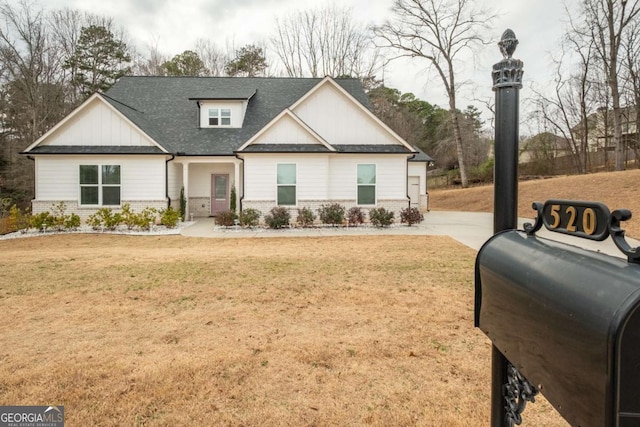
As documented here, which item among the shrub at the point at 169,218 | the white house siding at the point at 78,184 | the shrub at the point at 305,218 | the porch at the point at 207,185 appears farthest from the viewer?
the porch at the point at 207,185

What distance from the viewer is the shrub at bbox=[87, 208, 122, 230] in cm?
1572

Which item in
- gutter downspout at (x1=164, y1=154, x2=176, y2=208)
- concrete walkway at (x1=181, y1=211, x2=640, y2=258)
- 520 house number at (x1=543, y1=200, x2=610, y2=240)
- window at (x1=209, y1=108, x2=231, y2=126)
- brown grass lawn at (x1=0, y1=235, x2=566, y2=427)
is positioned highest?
window at (x1=209, y1=108, x2=231, y2=126)

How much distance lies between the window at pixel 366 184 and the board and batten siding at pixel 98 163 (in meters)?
8.97

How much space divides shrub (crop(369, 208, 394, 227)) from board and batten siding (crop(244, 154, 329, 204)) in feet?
8.98

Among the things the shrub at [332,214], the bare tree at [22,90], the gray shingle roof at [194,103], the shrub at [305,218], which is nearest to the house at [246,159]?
the gray shingle roof at [194,103]

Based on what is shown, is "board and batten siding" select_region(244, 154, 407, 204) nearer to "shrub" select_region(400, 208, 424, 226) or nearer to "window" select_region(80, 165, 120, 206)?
"shrub" select_region(400, 208, 424, 226)

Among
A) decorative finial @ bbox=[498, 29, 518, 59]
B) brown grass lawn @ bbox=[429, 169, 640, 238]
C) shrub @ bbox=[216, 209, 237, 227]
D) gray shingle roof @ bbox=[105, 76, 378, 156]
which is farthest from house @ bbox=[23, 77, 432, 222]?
decorative finial @ bbox=[498, 29, 518, 59]

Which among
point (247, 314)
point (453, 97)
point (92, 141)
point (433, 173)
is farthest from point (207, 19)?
point (247, 314)

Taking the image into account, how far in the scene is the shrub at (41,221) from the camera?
49.8 feet

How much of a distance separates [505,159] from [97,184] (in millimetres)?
18869

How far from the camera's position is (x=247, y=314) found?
5516 millimetres

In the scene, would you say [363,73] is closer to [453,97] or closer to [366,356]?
[453,97]

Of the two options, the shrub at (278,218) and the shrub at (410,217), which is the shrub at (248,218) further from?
the shrub at (410,217)

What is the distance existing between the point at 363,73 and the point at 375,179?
22974 mm
